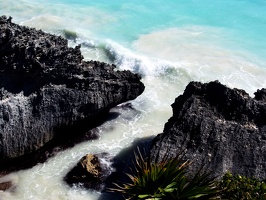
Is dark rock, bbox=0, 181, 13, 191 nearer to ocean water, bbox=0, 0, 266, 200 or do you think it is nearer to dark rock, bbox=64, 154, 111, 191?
ocean water, bbox=0, 0, 266, 200

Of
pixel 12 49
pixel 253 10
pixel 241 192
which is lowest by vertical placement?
pixel 241 192

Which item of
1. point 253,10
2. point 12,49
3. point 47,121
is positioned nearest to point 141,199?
point 47,121

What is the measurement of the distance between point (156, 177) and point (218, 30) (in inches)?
661

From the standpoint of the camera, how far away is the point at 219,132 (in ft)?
36.1

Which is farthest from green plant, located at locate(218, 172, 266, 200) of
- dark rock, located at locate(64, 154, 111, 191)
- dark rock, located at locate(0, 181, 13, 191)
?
dark rock, located at locate(0, 181, 13, 191)

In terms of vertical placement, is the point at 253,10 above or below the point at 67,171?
above

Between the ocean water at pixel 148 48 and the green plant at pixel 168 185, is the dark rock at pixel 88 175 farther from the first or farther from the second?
the green plant at pixel 168 185

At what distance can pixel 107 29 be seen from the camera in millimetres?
22703

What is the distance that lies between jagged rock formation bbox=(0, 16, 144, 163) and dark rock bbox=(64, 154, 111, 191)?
158cm

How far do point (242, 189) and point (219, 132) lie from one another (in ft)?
7.88

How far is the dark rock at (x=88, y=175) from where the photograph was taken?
11.2m

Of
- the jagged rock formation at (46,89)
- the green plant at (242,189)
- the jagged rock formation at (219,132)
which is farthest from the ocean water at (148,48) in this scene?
the green plant at (242,189)

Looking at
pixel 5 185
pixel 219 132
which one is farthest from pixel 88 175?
pixel 219 132

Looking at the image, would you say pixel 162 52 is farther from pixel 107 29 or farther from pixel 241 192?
pixel 241 192
